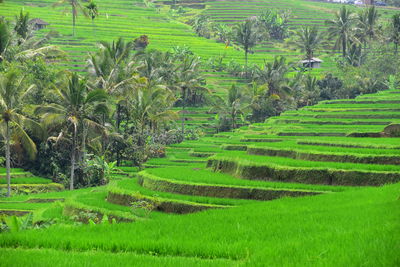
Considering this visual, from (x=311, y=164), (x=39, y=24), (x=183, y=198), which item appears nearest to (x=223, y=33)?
(x=39, y=24)

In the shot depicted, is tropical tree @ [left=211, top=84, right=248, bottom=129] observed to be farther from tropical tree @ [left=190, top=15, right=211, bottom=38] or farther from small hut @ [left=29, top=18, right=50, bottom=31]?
tropical tree @ [left=190, top=15, right=211, bottom=38]

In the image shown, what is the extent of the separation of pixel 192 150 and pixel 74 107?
881 cm

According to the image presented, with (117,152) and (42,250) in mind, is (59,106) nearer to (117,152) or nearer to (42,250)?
(117,152)

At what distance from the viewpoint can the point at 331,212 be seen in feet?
38.3

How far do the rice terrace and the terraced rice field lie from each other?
0.04m

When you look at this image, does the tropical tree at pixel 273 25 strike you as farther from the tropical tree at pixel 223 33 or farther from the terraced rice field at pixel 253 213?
the terraced rice field at pixel 253 213

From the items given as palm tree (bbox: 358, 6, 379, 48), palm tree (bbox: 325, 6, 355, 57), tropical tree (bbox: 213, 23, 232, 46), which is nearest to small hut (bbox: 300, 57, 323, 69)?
palm tree (bbox: 325, 6, 355, 57)

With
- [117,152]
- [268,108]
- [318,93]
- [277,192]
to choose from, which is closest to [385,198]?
[277,192]

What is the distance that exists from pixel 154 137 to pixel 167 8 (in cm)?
6880

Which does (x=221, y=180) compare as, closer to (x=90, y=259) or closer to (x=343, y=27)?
(x=90, y=259)

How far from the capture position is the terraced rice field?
27.0 ft

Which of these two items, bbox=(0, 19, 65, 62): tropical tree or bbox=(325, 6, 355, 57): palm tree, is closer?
bbox=(0, 19, 65, 62): tropical tree

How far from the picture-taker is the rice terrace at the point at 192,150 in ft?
30.3

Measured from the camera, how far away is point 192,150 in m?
38.7
